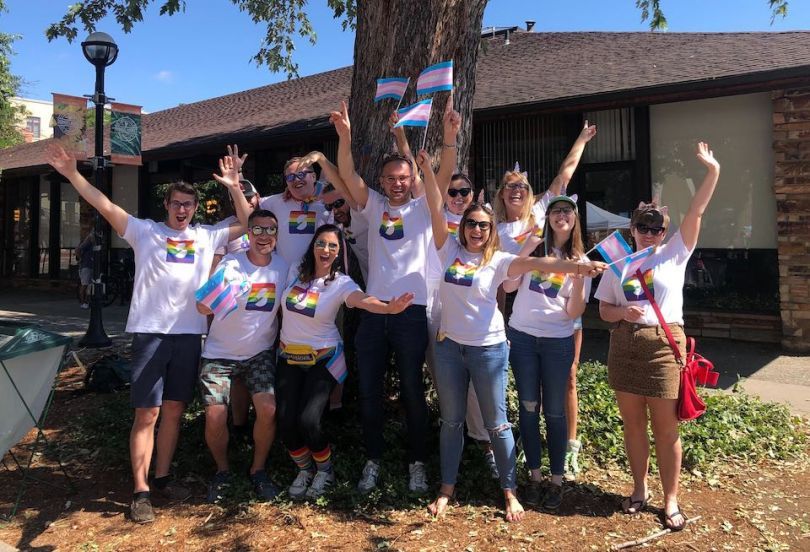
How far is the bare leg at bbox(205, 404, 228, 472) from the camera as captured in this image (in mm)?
3401

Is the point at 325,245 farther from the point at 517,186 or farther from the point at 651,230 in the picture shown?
the point at 651,230

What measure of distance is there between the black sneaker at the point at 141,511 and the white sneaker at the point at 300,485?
0.78 metres

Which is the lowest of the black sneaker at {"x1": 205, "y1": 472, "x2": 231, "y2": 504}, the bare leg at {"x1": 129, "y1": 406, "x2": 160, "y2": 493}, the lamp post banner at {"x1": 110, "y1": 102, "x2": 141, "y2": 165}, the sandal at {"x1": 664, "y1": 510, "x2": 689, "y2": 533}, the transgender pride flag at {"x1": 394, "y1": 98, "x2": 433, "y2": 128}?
the sandal at {"x1": 664, "y1": 510, "x2": 689, "y2": 533}

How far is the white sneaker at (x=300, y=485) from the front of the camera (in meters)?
3.47

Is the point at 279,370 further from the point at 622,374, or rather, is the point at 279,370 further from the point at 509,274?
the point at 622,374

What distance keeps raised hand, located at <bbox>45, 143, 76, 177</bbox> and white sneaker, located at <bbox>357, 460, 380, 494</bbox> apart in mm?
2476

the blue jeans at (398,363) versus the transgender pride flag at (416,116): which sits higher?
the transgender pride flag at (416,116)

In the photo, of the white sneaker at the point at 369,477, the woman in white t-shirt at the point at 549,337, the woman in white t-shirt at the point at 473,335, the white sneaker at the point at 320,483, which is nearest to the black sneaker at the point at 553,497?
the woman in white t-shirt at the point at 549,337

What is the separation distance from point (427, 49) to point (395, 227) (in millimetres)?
1594

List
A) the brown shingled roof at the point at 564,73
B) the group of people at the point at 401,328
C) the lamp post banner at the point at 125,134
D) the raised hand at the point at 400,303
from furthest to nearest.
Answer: the lamp post banner at the point at 125,134, the brown shingled roof at the point at 564,73, the group of people at the point at 401,328, the raised hand at the point at 400,303

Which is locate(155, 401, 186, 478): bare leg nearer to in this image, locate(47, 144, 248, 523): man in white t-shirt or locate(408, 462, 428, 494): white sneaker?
locate(47, 144, 248, 523): man in white t-shirt

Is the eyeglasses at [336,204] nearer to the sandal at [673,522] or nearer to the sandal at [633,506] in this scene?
the sandal at [633,506]

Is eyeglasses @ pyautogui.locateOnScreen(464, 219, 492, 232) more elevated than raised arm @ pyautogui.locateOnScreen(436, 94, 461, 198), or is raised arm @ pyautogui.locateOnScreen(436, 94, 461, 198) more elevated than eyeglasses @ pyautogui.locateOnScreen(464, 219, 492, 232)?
raised arm @ pyautogui.locateOnScreen(436, 94, 461, 198)

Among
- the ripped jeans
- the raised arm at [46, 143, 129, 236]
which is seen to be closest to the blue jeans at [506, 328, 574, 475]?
the ripped jeans
